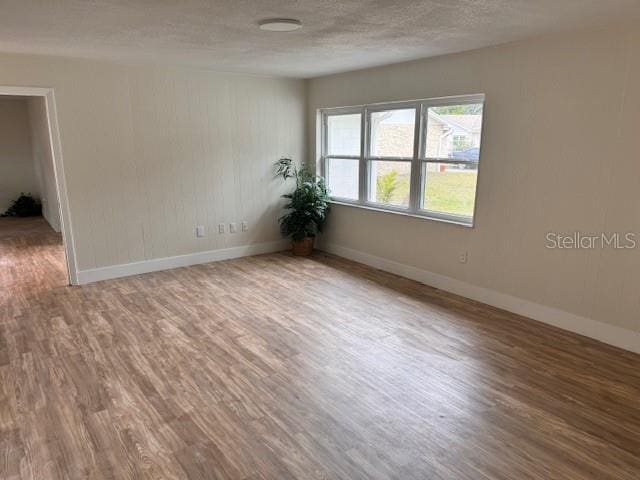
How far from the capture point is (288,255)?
5.90 meters

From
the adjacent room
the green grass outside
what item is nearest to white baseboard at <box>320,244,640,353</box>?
the green grass outside

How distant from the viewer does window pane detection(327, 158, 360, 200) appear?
18.4 feet

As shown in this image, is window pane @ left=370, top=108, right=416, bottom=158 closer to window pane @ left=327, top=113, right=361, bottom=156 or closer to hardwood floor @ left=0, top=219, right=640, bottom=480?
window pane @ left=327, top=113, right=361, bottom=156

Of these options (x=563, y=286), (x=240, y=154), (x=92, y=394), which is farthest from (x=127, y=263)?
(x=563, y=286)

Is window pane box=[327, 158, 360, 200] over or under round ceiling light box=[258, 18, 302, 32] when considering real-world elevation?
under

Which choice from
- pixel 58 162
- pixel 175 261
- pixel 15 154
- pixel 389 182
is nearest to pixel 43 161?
pixel 15 154

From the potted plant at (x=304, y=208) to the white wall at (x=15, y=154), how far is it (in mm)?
6690

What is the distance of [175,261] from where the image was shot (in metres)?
5.33

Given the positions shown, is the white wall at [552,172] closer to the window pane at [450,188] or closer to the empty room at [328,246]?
the empty room at [328,246]

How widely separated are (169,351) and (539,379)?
2595 millimetres

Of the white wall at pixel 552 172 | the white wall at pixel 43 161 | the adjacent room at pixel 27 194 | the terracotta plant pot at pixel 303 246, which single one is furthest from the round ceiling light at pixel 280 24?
the white wall at pixel 43 161

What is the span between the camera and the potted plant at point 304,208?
568 centimetres

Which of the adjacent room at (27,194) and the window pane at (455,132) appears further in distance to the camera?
the adjacent room at (27,194)

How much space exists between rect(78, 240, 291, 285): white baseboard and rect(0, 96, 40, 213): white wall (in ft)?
20.0
